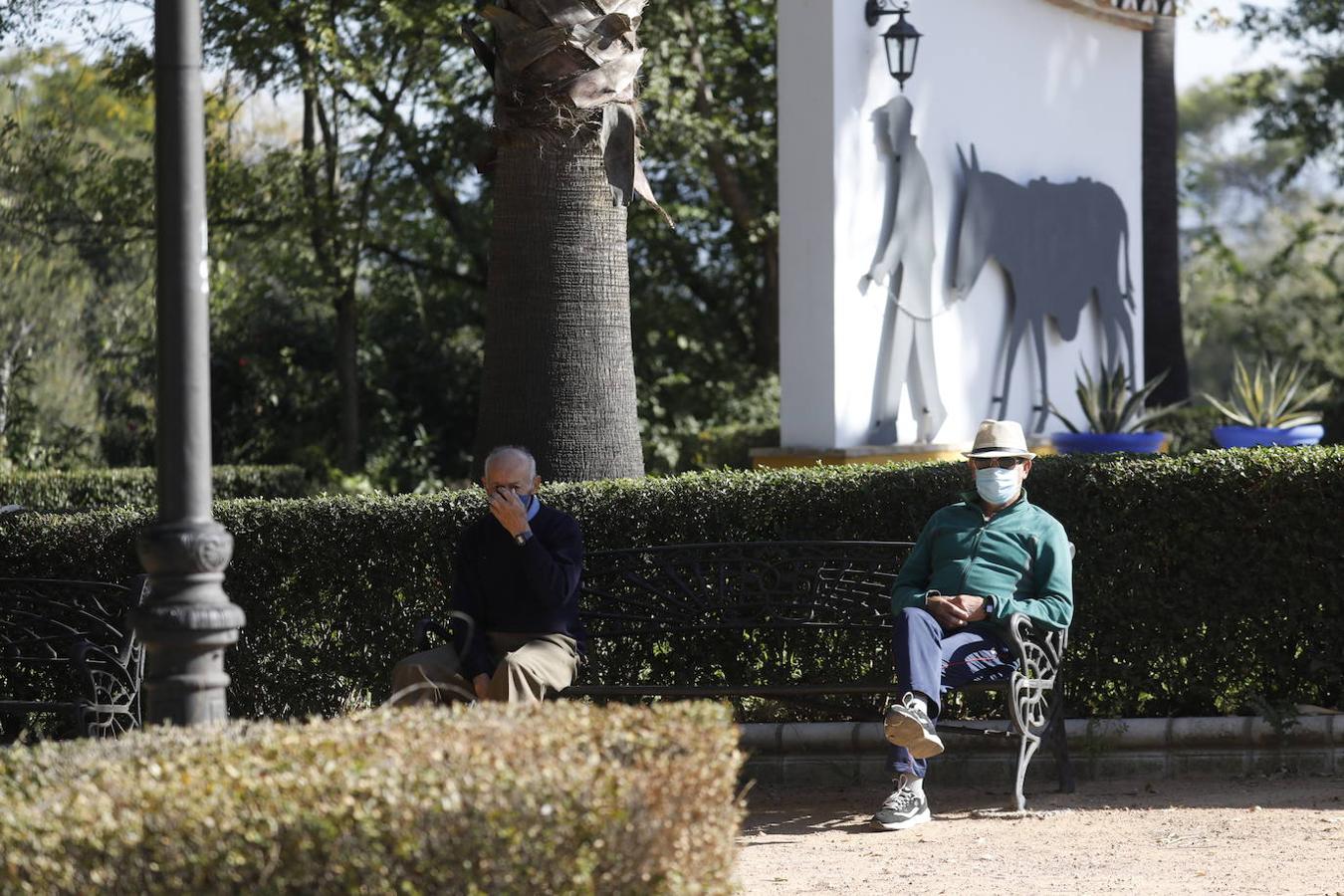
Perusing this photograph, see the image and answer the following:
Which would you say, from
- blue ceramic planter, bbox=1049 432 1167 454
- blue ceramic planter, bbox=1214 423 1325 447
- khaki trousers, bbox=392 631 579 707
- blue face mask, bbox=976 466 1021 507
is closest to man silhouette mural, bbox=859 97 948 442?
blue ceramic planter, bbox=1049 432 1167 454

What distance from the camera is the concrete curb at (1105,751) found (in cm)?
685

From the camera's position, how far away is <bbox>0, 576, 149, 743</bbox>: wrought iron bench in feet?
21.1

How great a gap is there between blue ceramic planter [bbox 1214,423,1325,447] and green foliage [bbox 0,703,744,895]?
10.0 meters

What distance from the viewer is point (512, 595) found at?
6.30 meters

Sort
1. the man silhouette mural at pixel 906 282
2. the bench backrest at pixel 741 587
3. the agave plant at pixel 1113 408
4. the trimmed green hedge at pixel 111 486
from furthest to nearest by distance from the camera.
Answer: the trimmed green hedge at pixel 111 486 → the agave plant at pixel 1113 408 → the man silhouette mural at pixel 906 282 → the bench backrest at pixel 741 587

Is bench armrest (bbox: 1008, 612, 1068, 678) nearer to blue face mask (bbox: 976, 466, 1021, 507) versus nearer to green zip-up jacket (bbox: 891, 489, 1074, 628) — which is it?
green zip-up jacket (bbox: 891, 489, 1074, 628)

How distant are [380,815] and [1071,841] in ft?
10.9

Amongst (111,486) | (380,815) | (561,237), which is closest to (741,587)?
(561,237)

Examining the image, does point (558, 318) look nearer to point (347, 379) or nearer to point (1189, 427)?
point (1189, 427)

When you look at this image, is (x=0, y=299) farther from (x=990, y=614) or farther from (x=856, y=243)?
(x=990, y=614)

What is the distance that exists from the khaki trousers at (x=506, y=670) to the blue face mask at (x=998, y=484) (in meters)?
1.72

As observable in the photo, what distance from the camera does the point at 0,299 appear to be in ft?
74.7

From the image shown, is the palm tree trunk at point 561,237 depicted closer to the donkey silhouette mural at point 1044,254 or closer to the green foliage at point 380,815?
the green foliage at point 380,815

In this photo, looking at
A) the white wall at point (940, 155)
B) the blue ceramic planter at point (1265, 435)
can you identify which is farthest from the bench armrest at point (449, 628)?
the blue ceramic planter at point (1265, 435)
